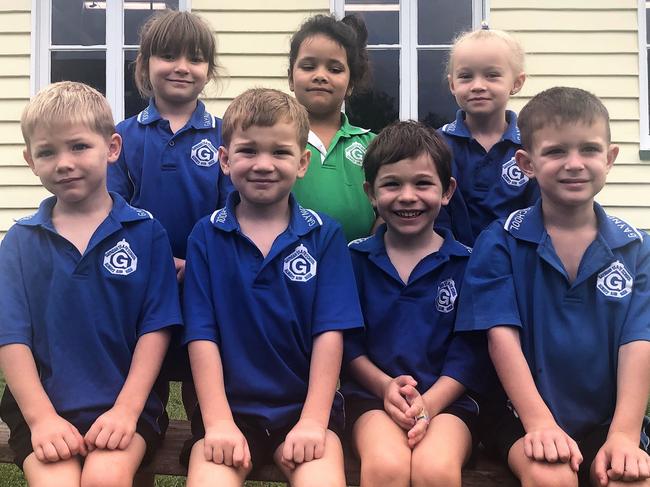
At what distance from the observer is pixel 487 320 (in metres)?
2.45

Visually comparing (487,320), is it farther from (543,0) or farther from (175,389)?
(543,0)

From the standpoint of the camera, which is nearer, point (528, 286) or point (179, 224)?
point (528, 286)

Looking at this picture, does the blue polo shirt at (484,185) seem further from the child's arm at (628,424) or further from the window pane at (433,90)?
the window pane at (433,90)

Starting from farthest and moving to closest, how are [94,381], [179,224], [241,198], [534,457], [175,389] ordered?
[175,389]
[179,224]
[241,198]
[94,381]
[534,457]

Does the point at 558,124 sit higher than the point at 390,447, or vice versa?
the point at 558,124

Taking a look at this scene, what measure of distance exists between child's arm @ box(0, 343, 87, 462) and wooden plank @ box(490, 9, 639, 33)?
18.0 ft

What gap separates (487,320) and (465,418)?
0.35 metres

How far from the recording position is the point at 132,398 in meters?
2.38

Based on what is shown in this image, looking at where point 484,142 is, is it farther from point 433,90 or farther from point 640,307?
point 433,90

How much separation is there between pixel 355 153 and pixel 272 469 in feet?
4.46

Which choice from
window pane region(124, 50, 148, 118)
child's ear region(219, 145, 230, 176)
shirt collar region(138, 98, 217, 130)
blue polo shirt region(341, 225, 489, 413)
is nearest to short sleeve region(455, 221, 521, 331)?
blue polo shirt region(341, 225, 489, 413)

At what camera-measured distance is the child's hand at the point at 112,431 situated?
226 cm

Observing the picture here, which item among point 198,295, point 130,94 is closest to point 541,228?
point 198,295

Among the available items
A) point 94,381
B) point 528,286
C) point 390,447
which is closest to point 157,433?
point 94,381
